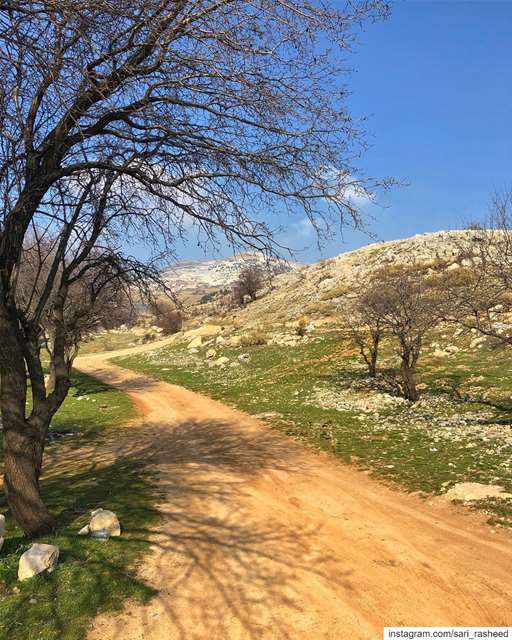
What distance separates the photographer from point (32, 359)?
6.52 metres

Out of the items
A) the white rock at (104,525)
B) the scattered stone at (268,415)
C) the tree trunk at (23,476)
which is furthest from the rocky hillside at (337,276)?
the tree trunk at (23,476)

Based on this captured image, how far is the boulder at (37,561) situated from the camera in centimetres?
518

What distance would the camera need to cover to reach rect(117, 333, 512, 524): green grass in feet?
31.7

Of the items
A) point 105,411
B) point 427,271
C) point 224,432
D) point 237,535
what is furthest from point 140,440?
point 427,271

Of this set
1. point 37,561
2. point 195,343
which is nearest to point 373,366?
point 37,561

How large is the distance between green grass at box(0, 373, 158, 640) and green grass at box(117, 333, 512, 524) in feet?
16.8

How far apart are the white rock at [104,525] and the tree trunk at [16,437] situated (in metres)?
0.71

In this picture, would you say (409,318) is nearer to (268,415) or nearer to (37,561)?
(268,415)

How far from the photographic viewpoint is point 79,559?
571 centimetres

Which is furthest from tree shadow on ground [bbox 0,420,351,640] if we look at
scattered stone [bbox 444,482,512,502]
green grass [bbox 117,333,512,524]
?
scattered stone [bbox 444,482,512,502]

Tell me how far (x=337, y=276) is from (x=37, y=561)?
50.3m

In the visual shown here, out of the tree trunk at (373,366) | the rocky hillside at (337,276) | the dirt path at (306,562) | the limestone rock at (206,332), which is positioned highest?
the rocky hillside at (337,276)

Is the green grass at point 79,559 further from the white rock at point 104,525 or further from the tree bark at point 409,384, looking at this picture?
the tree bark at point 409,384

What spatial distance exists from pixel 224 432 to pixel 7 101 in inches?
468
